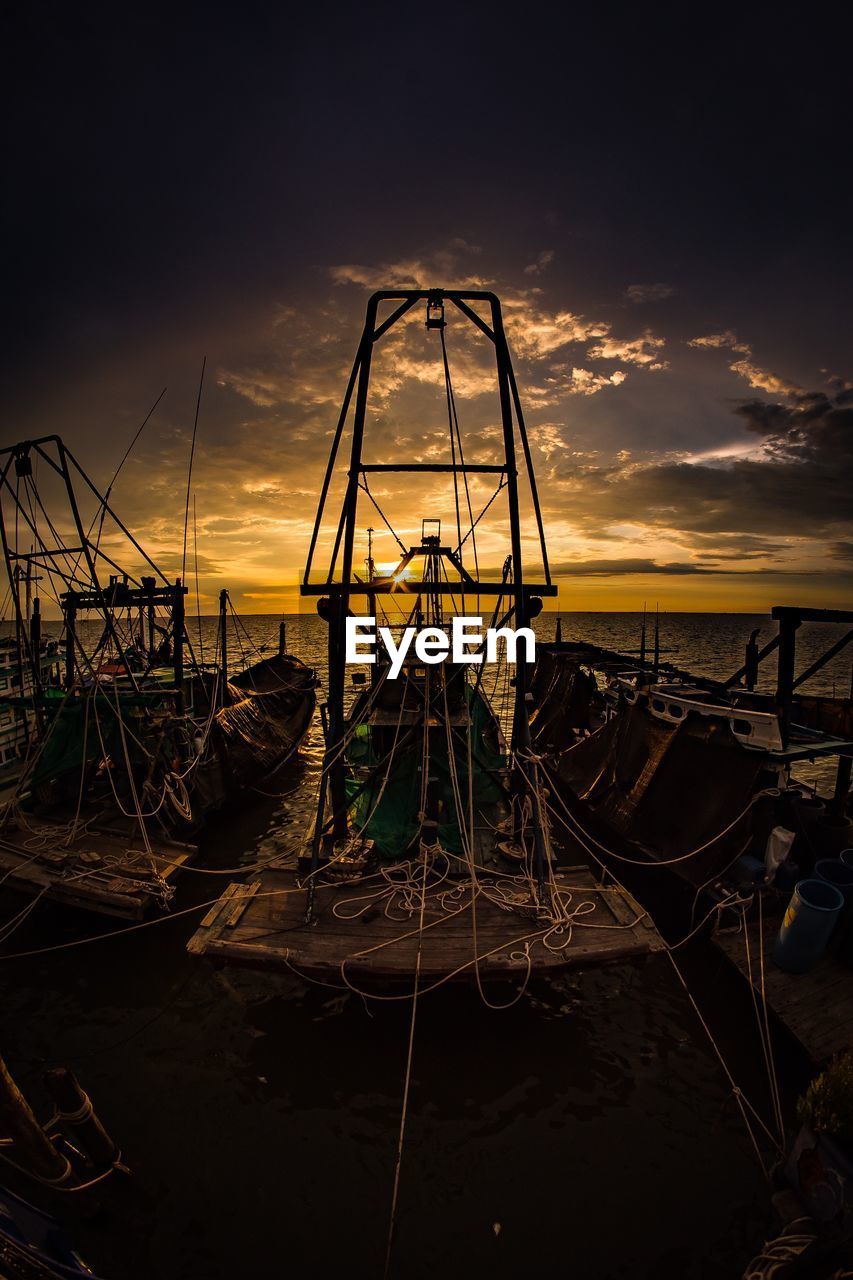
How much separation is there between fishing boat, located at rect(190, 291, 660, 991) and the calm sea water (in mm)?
1303

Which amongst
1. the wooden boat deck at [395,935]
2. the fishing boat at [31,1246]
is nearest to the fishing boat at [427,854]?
the wooden boat deck at [395,935]

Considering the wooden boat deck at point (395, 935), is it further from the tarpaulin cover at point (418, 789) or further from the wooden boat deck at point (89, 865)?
the wooden boat deck at point (89, 865)

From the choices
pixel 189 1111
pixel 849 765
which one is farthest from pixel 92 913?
pixel 849 765

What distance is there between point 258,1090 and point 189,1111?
30.8 inches

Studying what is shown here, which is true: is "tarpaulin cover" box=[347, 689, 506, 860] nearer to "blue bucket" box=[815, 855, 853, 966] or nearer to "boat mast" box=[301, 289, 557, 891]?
"boat mast" box=[301, 289, 557, 891]

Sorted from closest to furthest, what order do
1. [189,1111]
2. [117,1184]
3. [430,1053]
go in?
[117,1184] → [189,1111] → [430,1053]

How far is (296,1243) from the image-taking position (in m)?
4.89

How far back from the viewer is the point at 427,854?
8.18 m

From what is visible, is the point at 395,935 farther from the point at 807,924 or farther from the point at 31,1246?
the point at 807,924

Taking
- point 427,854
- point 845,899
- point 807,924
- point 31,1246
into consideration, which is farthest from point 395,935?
point 845,899

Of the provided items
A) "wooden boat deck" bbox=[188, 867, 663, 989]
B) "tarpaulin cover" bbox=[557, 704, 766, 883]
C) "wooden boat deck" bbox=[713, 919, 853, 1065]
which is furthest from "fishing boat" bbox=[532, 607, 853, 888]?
"wooden boat deck" bbox=[188, 867, 663, 989]

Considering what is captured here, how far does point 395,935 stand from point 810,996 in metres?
5.46

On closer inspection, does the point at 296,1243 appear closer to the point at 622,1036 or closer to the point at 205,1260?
the point at 205,1260

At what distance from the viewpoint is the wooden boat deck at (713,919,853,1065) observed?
6.11m
